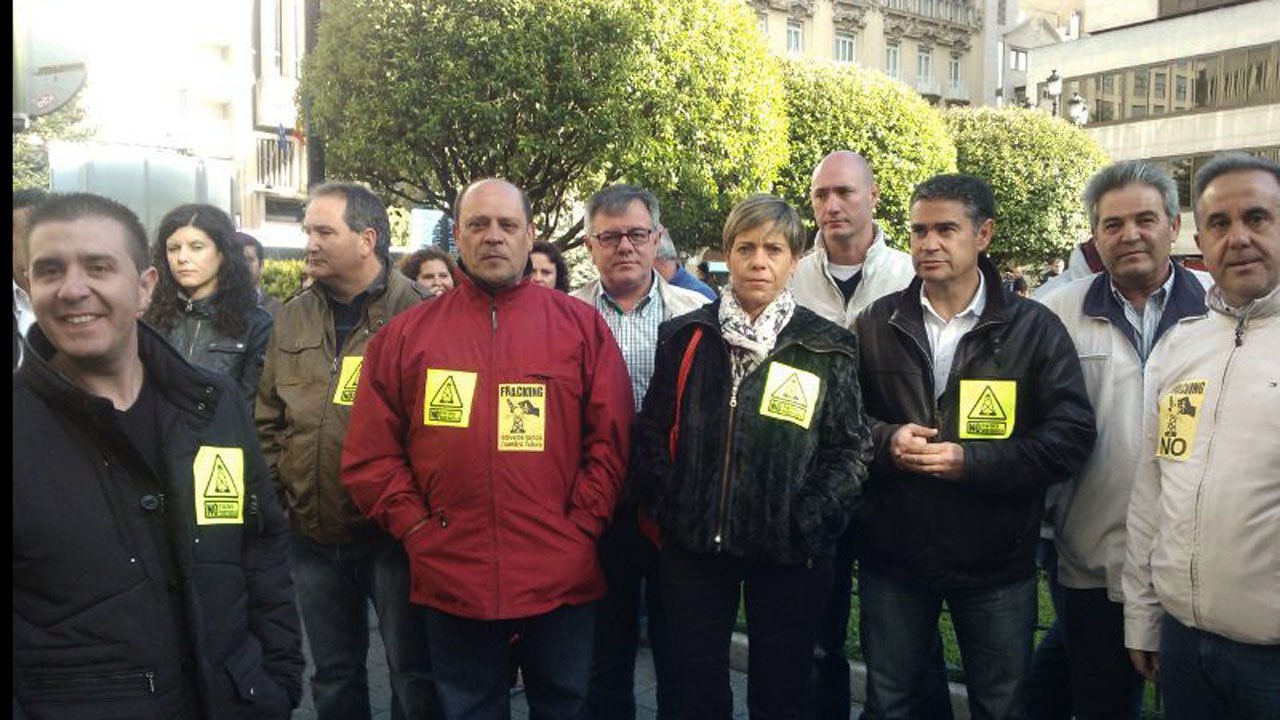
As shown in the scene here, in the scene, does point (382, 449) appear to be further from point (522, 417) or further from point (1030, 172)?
point (1030, 172)

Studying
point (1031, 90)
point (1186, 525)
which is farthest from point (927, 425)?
point (1031, 90)

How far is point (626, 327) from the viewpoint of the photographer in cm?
428

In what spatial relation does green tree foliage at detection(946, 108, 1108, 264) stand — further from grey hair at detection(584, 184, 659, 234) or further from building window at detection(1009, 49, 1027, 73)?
grey hair at detection(584, 184, 659, 234)

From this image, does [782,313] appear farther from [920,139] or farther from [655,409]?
[920,139]

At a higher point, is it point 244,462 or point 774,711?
point 244,462

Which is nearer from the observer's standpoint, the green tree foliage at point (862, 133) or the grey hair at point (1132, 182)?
the grey hair at point (1132, 182)

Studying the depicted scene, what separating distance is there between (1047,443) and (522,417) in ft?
5.49

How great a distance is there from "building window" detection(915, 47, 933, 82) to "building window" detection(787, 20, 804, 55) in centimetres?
796

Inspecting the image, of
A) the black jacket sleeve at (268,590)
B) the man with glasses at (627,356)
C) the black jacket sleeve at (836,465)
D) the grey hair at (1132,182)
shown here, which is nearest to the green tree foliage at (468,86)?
the man with glasses at (627,356)

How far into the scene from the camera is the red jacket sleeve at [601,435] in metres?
3.47

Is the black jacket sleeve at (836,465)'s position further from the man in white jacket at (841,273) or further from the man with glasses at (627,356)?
the man in white jacket at (841,273)

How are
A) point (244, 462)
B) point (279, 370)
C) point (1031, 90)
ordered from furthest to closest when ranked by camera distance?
point (1031, 90), point (279, 370), point (244, 462)

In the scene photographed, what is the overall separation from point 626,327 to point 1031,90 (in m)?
44.7

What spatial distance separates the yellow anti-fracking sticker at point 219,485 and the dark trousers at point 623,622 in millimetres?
1488
